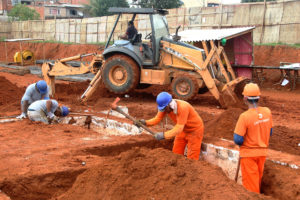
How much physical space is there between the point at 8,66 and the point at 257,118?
64.4ft

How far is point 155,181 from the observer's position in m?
4.10

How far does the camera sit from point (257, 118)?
4.47 m

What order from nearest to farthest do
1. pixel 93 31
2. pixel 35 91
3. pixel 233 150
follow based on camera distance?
pixel 233 150 < pixel 35 91 < pixel 93 31

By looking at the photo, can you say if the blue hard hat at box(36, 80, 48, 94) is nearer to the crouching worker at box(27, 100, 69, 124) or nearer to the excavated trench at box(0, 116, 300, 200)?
the crouching worker at box(27, 100, 69, 124)

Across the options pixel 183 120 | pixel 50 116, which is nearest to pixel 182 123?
pixel 183 120

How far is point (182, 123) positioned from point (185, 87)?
183 inches

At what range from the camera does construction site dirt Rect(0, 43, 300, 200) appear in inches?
158

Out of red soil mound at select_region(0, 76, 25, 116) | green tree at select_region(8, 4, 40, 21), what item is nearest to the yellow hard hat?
red soil mound at select_region(0, 76, 25, 116)

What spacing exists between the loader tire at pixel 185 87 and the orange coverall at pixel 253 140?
5240 millimetres

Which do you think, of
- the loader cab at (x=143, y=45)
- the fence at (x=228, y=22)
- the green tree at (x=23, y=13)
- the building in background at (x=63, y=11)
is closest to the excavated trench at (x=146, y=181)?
the loader cab at (x=143, y=45)

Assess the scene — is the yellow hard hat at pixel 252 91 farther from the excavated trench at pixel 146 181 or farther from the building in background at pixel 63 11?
the building in background at pixel 63 11

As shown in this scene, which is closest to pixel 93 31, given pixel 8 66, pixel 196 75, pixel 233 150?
pixel 8 66

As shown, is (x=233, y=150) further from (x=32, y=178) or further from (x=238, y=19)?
(x=238, y=19)

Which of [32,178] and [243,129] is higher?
[243,129]
